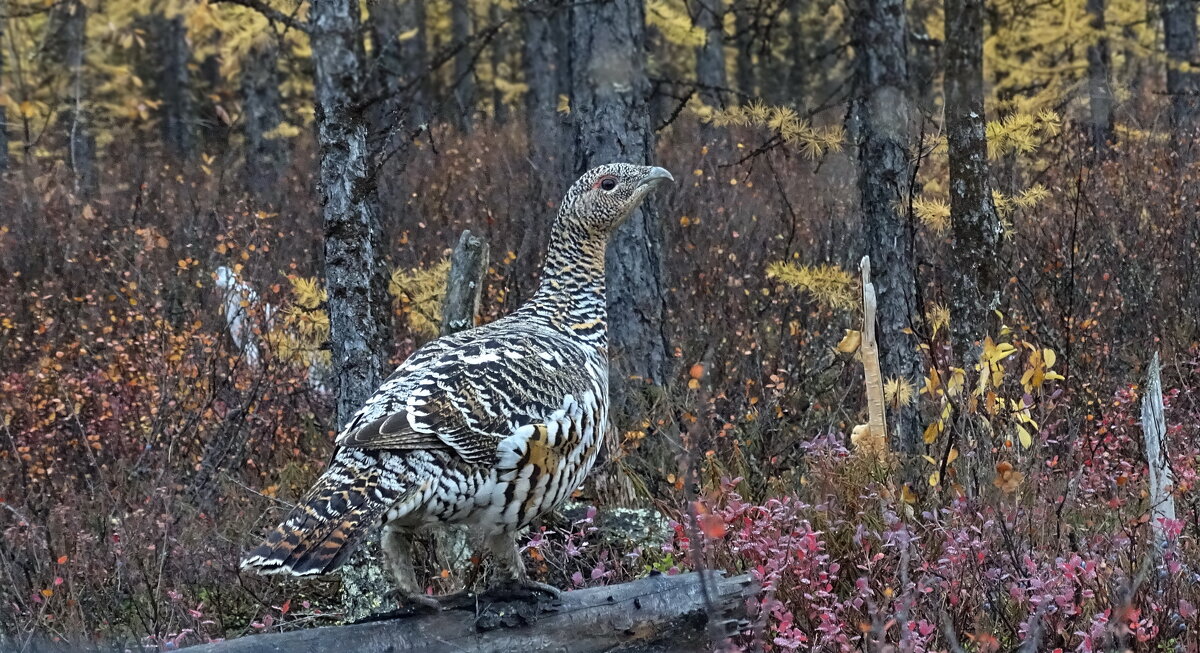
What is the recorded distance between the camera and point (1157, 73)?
21.8 metres

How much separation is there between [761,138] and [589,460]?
37.2ft

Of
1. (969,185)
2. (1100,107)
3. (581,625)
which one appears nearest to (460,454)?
(581,625)

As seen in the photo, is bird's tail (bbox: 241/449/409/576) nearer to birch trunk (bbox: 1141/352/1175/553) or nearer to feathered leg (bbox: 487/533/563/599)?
feathered leg (bbox: 487/533/563/599)

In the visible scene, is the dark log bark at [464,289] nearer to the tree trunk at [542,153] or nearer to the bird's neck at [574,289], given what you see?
the bird's neck at [574,289]

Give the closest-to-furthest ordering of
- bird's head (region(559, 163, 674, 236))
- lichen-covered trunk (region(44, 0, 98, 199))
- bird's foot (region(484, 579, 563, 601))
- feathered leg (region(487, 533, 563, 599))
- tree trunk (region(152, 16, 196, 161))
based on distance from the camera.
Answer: bird's foot (region(484, 579, 563, 601)) < feathered leg (region(487, 533, 563, 599)) < bird's head (region(559, 163, 674, 236)) < lichen-covered trunk (region(44, 0, 98, 199)) < tree trunk (region(152, 16, 196, 161))

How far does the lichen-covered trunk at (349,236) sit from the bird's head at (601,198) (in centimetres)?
102

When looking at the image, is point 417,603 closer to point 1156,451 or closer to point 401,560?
point 401,560

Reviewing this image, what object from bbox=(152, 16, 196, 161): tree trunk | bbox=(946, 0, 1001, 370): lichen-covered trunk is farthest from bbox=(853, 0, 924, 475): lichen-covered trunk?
bbox=(152, 16, 196, 161): tree trunk

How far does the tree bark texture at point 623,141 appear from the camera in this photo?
6.94 meters

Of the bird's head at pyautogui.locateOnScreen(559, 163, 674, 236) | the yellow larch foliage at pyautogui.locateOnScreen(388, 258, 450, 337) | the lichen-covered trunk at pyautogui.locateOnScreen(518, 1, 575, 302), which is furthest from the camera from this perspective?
the lichen-covered trunk at pyautogui.locateOnScreen(518, 1, 575, 302)

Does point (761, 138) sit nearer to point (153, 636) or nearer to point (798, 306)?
point (798, 306)

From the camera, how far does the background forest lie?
4.23 m

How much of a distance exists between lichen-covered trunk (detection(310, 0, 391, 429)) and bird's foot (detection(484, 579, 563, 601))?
1657mm

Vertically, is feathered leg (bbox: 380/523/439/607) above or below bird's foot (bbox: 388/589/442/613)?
above
